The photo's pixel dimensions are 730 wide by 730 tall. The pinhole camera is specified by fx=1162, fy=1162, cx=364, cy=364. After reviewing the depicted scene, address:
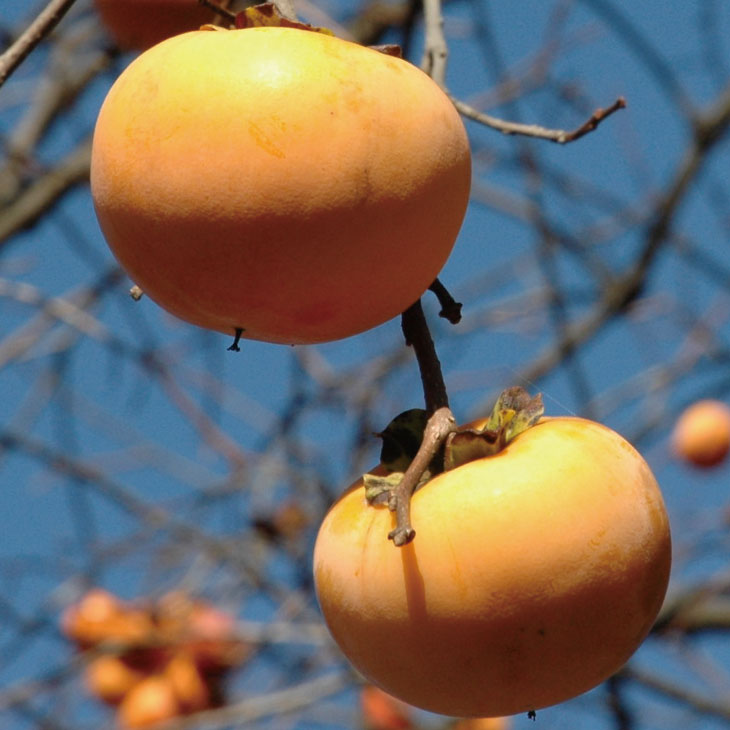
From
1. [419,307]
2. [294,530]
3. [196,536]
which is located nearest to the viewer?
[419,307]

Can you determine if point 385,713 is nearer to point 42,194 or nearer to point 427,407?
point 42,194

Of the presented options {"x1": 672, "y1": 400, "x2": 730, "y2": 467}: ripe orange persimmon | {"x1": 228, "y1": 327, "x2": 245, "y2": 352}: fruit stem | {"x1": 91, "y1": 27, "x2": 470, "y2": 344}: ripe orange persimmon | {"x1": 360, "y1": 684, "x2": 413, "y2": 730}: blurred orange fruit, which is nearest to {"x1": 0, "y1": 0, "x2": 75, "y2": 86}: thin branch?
{"x1": 91, "y1": 27, "x2": 470, "y2": 344}: ripe orange persimmon

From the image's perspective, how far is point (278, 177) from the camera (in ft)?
2.27

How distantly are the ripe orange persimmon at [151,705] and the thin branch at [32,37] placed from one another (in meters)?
1.93

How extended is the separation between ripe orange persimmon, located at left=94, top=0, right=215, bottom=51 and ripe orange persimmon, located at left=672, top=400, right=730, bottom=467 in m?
2.50

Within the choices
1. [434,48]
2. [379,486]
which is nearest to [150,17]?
[434,48]

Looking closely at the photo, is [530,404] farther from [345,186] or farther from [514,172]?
[514,172]

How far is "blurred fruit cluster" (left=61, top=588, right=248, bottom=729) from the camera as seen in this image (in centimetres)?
244

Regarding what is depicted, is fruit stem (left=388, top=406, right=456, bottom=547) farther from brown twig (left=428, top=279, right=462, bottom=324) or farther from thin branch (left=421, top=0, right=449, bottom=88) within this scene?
thin branch (left=421, top=0, right=449, bottom=88)

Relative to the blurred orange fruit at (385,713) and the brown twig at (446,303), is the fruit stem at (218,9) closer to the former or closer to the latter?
the brown twig at (446,303)

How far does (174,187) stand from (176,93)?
62 mm

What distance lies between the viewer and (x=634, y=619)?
2.46 feet

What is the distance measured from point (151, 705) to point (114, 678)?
21cm

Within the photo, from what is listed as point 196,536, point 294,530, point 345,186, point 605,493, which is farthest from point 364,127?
point 294,530
